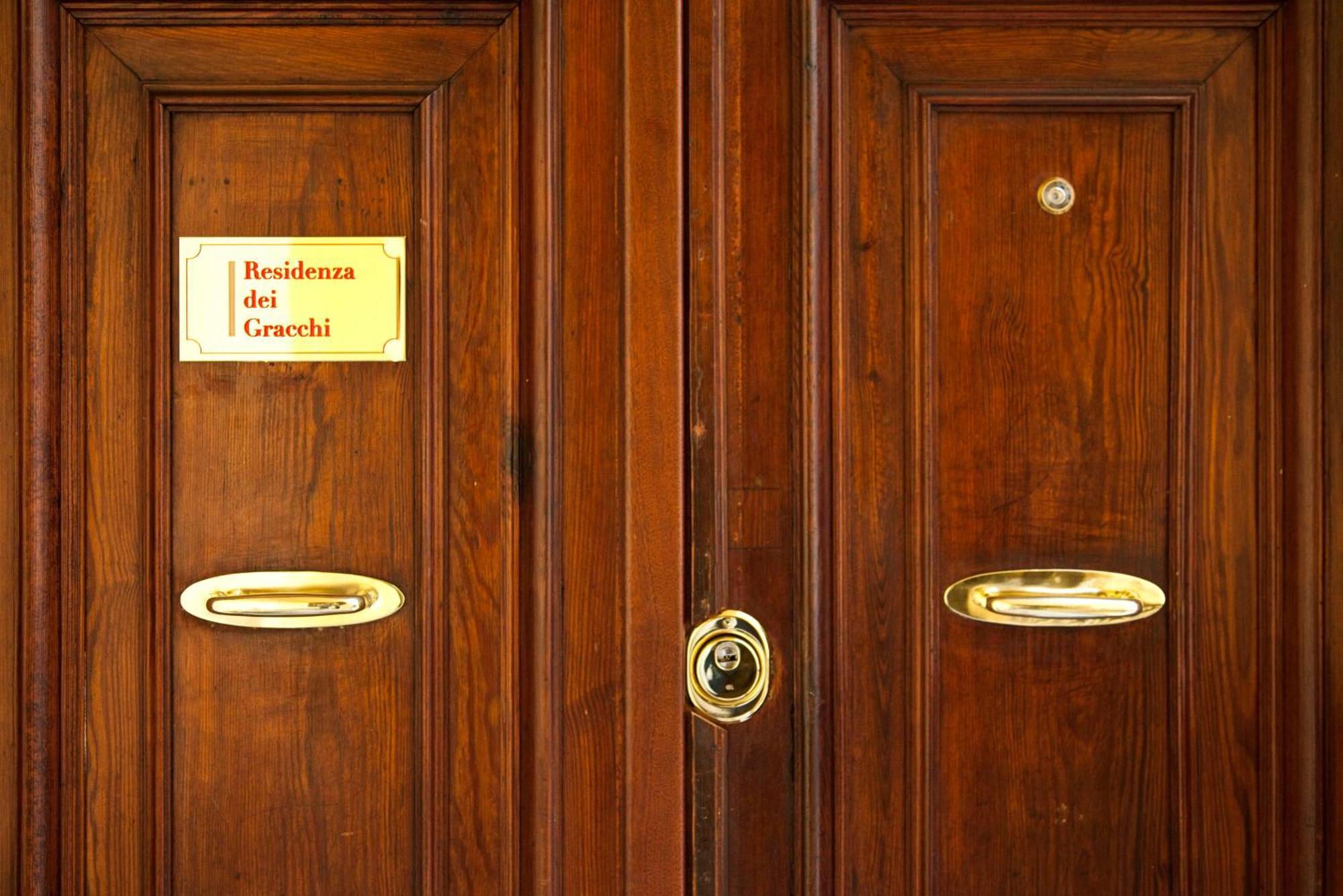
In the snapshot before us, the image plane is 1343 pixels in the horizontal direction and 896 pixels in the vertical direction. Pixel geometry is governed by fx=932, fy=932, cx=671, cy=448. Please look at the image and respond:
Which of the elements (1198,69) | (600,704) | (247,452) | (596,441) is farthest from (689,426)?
(1198,69)

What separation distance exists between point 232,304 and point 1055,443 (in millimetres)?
700

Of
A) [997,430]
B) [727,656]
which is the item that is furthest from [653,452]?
[997,430]

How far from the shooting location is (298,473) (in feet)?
2.56

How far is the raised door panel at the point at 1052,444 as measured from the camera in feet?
2.54

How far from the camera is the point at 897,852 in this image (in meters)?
0.78

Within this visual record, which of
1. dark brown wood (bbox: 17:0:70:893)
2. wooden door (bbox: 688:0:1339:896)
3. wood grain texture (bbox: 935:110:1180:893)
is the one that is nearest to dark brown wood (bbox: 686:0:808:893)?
wooden door (bbox: 688:0:1339:896)

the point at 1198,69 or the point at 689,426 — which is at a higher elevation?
the point at 1198,69

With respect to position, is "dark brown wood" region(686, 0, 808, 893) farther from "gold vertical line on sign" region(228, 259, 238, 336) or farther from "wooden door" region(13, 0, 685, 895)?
"gold vertical line on sign" region(228, 259, 238, 336)

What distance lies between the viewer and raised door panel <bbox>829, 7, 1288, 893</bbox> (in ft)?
2.54

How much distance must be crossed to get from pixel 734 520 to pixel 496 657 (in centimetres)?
23

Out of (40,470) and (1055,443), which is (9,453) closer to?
(40,470)

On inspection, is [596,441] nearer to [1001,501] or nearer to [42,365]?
[1001,501]

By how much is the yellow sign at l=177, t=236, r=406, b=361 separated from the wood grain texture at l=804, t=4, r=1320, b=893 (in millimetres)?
375

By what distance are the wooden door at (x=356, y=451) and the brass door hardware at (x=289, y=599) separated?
0.04 feet
